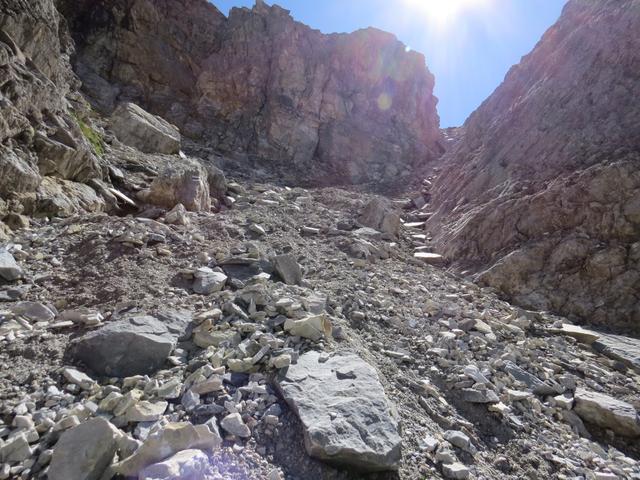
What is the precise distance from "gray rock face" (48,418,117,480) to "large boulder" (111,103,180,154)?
1343 cm

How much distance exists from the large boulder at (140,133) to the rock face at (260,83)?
8.51 m

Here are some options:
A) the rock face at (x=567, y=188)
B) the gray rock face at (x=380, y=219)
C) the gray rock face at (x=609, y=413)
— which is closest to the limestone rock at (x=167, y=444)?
the gray rock face at (x=609, y=413)

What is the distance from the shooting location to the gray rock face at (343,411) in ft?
8.53

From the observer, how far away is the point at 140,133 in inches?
547

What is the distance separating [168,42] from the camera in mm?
26172

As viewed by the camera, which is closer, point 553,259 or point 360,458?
point 360,458

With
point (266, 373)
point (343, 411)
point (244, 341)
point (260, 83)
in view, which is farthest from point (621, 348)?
point (260, 83)

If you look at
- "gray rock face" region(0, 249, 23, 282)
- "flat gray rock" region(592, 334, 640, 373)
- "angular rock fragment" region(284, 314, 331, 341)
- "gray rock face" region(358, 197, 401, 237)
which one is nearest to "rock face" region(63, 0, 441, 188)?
"gray rock face" region(358, 197, 401, 237)

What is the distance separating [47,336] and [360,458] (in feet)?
10.9

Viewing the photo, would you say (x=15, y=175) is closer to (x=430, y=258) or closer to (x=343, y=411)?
(x=343, y=411)

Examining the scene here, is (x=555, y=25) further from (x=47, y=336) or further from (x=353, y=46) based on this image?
(x=47, y=336)

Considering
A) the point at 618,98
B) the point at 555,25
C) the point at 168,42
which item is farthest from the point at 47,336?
the point at 168,42

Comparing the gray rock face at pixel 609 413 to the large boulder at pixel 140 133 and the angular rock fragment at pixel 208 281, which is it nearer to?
the angular rock fragment at pixel 208 281

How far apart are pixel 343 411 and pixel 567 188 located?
9827 mm
